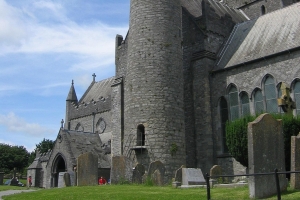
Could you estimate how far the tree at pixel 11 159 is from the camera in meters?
70.1

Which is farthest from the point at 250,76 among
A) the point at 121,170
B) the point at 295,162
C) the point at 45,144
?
the point at 45,144

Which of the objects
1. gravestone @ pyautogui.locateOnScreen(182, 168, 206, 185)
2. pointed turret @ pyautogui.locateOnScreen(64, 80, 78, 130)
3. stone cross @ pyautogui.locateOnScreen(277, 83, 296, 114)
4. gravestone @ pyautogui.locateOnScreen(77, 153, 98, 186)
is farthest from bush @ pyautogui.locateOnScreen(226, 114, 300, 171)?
pointed turret @ pyautogui.locateOnScreen(64, 80, 78, 130)

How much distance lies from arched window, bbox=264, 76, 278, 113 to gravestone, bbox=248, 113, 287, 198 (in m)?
9.85

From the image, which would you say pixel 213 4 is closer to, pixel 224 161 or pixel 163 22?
pixel 163 22

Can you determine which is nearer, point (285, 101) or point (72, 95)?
point (285, 101)

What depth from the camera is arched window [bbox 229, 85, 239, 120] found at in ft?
70.9

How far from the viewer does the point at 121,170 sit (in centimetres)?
1772

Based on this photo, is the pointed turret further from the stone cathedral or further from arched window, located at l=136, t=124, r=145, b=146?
arched window, located at l=136, t=124, r=145, b=146

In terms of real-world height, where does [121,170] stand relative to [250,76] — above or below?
below

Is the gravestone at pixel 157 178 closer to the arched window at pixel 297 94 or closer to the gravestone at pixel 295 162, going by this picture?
the gravestone at pixel 295 162

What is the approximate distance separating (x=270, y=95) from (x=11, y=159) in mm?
61993

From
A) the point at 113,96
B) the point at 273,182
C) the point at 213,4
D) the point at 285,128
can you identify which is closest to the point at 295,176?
the point at 273,182

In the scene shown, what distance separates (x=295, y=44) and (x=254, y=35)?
160 inches

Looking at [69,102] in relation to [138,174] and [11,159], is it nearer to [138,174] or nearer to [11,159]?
[138,174]
